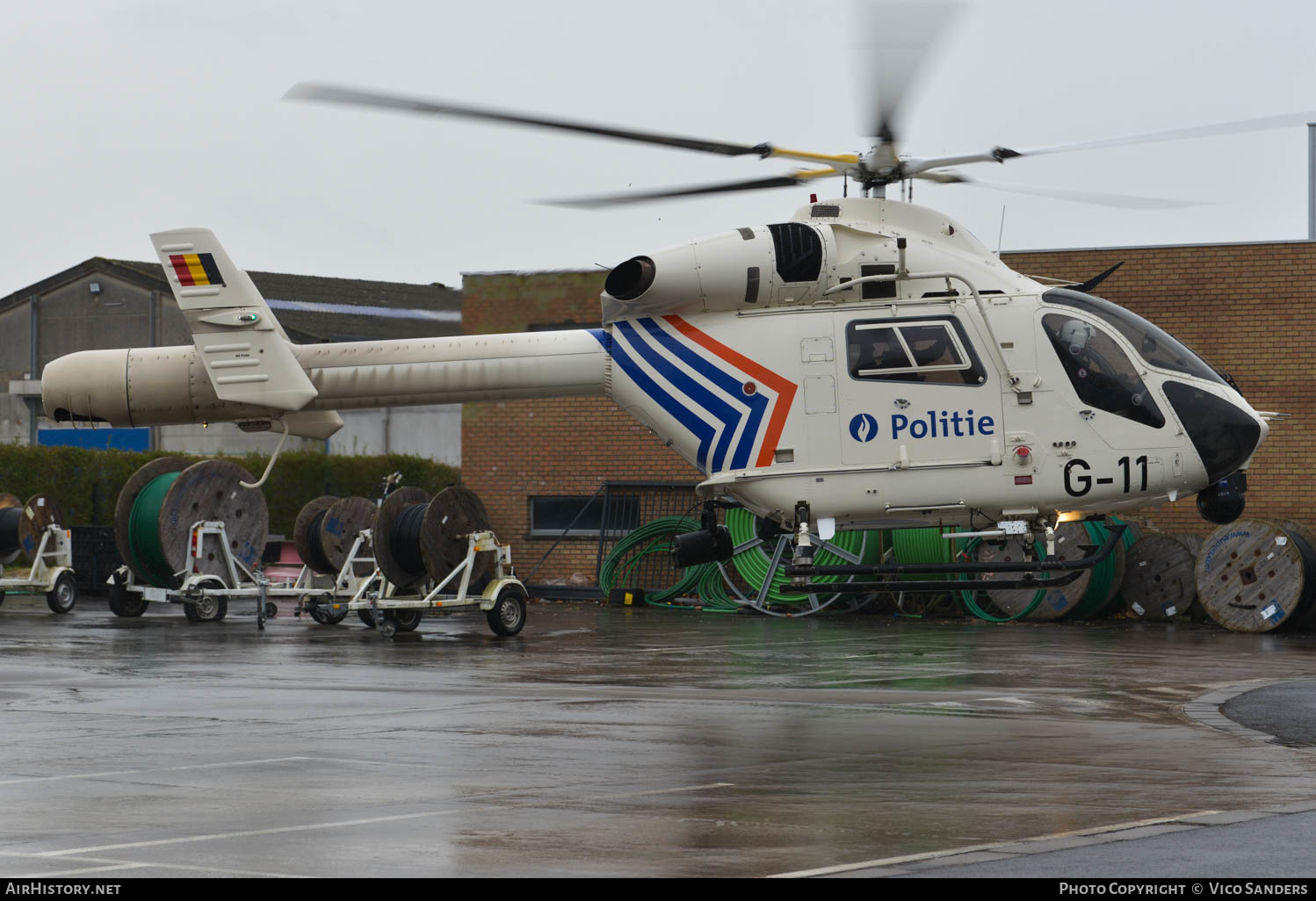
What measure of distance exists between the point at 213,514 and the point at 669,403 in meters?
11.8

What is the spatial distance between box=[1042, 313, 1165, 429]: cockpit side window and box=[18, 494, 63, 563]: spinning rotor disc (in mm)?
17267

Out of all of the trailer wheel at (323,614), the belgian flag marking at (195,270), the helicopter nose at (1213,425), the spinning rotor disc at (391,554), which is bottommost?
the trailer wheel at (323,614)

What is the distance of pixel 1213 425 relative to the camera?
13258 millimetres

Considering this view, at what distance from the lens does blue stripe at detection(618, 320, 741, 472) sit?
13.8m

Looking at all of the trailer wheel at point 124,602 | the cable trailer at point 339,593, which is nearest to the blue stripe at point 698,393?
the cable trailer at point 339,593

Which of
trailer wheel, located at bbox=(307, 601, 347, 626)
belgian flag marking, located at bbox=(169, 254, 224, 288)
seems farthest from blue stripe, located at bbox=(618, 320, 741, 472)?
trailer wheel, located at bbox=(307, 601, 347, 626)

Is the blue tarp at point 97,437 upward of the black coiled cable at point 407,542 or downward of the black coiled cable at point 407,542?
upward

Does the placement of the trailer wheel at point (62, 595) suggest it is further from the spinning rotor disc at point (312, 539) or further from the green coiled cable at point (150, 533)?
the spinning rotor disc at point (312, 539)

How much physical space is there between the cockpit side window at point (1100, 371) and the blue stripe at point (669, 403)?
2848 millimetres

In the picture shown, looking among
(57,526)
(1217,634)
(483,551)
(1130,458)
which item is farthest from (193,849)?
(57,526)

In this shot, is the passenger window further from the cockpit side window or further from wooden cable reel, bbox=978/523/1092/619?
wooden cable reel, bbox=978/523/1092/619

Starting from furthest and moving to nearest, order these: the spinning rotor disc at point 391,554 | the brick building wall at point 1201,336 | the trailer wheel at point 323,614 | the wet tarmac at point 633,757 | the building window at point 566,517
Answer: the building window at point 566,517 < the brick building wall at point 1201,336 < the trailer wheel at point 323,614 < the spinning rotor disc at point 391,554 < the wet tarmac at point 633,757

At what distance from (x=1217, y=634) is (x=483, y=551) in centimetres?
930

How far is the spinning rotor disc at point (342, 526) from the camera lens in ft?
77.5
